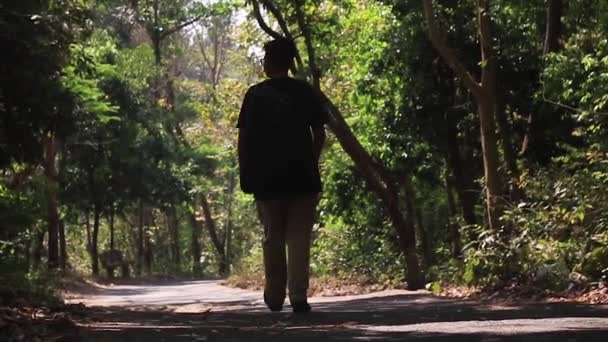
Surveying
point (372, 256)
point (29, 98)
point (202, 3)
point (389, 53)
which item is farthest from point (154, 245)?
point (29, 98)

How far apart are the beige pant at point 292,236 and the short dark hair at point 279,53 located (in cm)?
107

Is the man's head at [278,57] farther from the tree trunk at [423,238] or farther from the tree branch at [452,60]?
the tree trunk at [423,238]

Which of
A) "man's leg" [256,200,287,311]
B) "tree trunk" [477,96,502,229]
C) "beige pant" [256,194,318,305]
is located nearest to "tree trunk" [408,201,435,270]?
"tree trunk" [477,96,502,229]

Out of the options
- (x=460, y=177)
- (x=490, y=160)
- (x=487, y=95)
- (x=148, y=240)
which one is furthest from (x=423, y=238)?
(x=148, y=240)

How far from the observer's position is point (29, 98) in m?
12.8

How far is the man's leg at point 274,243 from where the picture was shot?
7281 mm

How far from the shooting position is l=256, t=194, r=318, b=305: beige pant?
7262 millimetres

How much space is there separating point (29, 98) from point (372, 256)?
12.2m

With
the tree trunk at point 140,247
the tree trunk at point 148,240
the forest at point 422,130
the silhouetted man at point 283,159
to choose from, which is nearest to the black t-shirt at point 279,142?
the silhouetted man at point 283,159

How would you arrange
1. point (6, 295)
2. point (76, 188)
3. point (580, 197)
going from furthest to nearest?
A: 1. point (76, 188)
2. point (580, 197)
3. point (6, 295)

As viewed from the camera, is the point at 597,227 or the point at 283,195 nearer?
the point at 283,195

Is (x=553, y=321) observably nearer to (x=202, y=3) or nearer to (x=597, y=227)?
(x=597, y=227)

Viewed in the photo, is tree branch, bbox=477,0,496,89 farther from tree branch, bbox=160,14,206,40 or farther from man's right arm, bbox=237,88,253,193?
tree branch, bbox=160,14,206,40

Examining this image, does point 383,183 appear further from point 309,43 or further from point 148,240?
point 148,240
